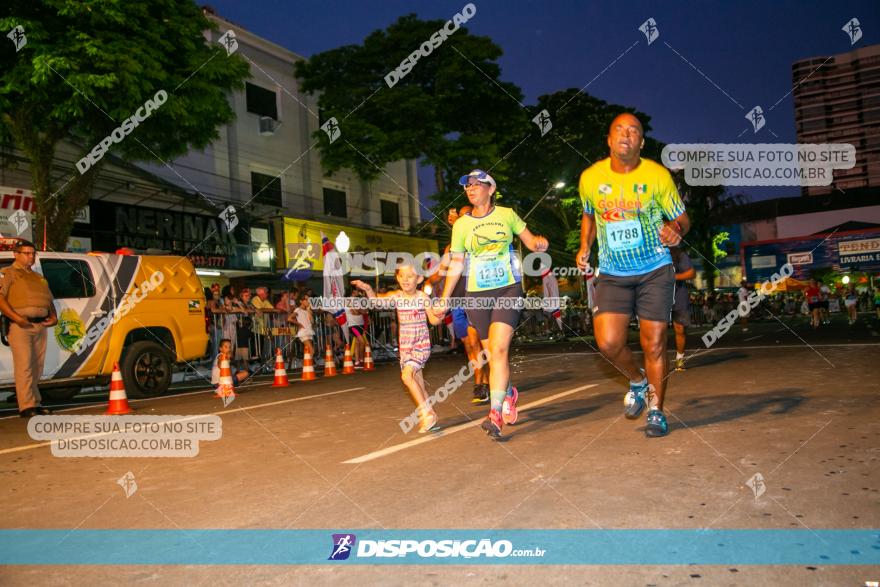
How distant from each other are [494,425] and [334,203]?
28.4 meters

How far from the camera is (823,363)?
9.70 metres

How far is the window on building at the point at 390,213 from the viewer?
3625 centimetres

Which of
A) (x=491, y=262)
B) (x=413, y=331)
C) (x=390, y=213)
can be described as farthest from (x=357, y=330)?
(x=390, y=213)

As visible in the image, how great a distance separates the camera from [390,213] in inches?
1446

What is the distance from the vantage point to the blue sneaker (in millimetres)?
5086

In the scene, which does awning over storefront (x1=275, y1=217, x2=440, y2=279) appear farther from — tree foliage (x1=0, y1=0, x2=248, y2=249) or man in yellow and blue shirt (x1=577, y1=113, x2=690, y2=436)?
man in yellow and blue shirt (x1=577, y1=113, x2=690, y2=436)

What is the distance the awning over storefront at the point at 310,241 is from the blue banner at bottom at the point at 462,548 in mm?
25237

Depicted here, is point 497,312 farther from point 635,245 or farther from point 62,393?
point 62,393

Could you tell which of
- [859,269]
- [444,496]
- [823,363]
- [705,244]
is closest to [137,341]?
[444,496]

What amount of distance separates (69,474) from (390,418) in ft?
9.26

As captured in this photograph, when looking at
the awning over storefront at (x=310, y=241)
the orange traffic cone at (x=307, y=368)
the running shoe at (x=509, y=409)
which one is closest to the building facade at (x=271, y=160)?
the awning over storefront at (x=310, y=241)

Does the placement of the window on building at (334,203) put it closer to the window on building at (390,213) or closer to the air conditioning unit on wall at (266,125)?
the window on building at (390,213)

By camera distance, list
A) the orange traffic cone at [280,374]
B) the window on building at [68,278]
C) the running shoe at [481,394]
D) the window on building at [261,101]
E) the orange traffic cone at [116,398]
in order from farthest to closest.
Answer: the window on building at [261,101], the orange traffic cone at [280,374], the window on building at [68,278], the orange traffic cone at [116,398], the running shoe at [481,394]

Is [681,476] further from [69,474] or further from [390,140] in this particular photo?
[390,140]
